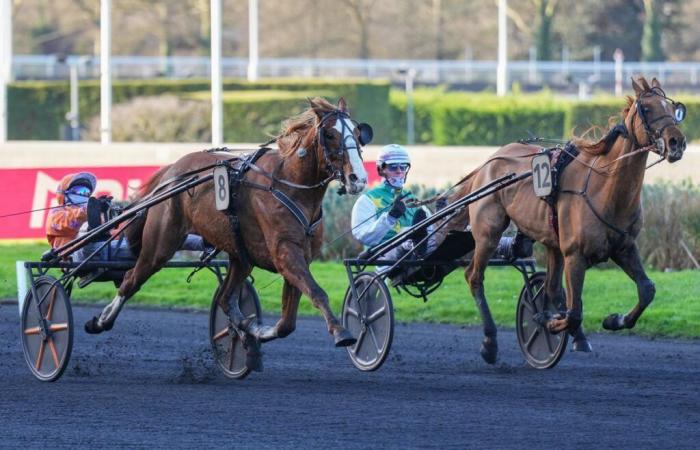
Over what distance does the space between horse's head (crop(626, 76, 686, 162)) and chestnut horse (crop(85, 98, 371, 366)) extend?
1.51 meters

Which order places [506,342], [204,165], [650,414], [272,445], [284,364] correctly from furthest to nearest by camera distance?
[506,342]
[284,364]
[204,165]
[650,414]
[272,445]

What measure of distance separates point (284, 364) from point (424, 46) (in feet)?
143

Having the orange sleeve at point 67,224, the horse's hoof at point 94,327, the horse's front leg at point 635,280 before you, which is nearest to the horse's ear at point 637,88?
the horse's front leg at point 635,280

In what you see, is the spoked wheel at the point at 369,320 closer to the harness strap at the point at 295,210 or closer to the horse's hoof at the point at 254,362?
the horse's hoof at the point at 254,362

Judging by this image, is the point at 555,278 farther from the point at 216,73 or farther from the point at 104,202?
the point at 216,73

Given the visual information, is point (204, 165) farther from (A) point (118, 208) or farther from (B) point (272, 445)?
(B) point (272, 445)

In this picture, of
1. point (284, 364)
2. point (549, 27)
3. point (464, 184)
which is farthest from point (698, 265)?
point (549, 27)

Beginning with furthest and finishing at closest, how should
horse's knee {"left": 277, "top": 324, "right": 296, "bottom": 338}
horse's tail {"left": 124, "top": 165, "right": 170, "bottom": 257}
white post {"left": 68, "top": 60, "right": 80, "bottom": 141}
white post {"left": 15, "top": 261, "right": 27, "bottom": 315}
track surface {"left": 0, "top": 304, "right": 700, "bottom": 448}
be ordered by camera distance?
1. white post {"left": 68, "top": 60, "right": 80, "bottom": 141}
2. white post {"left": 15, "top": 261, "right": 27, "bottom": 315}
3. horse's tail {"left": 124, "top": 165, "right": 170, "bottom": 257}
4. horse's knee {"left": 277, "top": 324, "right": 296, "bottom": 338}
5. track surface {"left": 0, "top": 304, "right": 700, "bottom": 448}

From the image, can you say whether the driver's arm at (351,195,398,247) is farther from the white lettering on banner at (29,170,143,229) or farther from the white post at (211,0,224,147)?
the white post at (211,0,224,147)

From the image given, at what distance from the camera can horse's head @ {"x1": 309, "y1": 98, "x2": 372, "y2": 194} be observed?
25.1 ft

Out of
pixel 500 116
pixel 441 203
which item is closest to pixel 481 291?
pixel 441 203

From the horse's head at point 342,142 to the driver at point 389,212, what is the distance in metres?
1.29

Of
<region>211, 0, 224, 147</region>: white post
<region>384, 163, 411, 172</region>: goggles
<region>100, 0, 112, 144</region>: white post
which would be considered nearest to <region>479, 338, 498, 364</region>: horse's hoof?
<region>384, 163, 411, 172</region>: goggles

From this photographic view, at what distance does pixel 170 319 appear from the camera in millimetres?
11945
